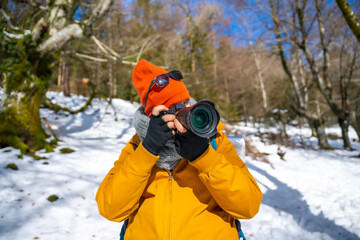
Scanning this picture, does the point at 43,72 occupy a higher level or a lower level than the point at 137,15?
lower

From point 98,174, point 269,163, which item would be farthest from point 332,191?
point 98,174

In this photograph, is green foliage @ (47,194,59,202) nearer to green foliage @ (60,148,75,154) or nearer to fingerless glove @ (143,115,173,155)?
green foliage @ (60,148,75,154)

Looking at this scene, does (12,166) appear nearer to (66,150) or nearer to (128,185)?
(66,150)

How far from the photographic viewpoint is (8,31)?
3.94 metres

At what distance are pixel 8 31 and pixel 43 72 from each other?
0.97 metres

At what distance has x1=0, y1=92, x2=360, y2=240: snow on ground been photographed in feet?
7.45

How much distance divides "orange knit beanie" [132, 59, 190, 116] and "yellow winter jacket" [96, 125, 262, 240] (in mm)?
290

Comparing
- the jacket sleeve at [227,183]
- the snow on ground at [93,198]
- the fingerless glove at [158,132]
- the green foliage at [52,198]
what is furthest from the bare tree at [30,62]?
the jacket sleeve at [227,183]

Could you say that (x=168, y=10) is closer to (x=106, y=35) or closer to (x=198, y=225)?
(x=106, y=35)

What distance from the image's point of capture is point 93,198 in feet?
9.42

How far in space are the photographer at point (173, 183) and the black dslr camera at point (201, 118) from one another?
6cm

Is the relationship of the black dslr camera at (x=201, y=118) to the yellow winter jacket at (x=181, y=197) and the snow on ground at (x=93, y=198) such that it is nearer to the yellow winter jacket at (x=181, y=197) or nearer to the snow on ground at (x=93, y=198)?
the yellow winter jacket at (x=181, y=197)

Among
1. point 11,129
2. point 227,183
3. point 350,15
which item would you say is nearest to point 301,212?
point 350,15

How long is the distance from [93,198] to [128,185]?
2.30m
